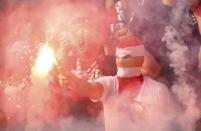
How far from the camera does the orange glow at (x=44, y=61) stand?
2078 mm

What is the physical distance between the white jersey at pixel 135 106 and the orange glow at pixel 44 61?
8.9 inches

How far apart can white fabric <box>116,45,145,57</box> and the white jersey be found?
0.10 m

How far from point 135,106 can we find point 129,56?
0.21 meters

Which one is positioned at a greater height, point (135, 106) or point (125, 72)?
point (125, 72)

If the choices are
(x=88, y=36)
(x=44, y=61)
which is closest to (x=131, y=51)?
(x=88, y=36)

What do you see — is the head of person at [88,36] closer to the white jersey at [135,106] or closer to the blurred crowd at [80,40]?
the blurred crowd at [80,40]

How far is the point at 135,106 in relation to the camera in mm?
A: 1995

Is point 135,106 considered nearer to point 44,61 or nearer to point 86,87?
point 86,87

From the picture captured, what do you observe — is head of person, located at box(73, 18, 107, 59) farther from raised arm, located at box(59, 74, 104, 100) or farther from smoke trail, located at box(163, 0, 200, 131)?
smoke trail, located at box(163, 0, 200, 131)

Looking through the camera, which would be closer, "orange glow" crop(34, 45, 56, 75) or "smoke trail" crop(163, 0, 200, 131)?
"smoke trail" crop(163, 0, 200, 131)

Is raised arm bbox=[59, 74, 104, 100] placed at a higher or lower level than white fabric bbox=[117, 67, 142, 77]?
lower

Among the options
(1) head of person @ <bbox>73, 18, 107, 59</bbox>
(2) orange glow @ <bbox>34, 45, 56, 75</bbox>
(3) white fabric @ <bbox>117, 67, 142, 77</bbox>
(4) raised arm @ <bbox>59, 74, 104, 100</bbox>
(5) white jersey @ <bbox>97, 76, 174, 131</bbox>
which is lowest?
(5) white jersey @ <bbox>97, 76, 174, 131</bbox>

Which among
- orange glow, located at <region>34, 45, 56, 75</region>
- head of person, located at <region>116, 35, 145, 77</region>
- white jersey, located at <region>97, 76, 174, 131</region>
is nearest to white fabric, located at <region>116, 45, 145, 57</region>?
head of person, located at <region>116, 35, 145, 77</region>

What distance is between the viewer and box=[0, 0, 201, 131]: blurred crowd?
6.44 feet
